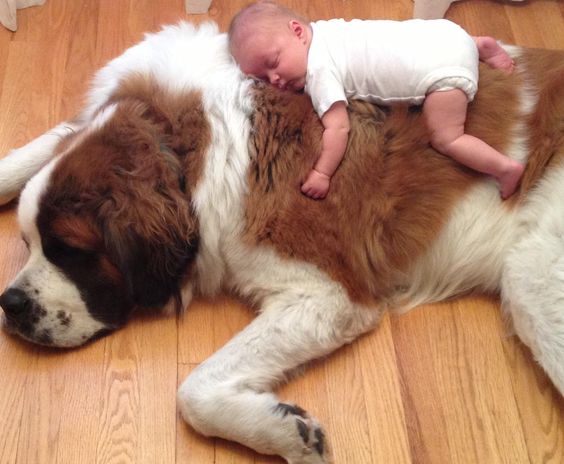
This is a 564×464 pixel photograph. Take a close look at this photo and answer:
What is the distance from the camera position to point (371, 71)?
2090mm

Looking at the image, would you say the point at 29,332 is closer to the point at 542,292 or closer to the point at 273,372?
the point at 273,372

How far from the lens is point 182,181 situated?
2.05 m

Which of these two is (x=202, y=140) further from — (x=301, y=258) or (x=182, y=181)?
(x=301, y=258)

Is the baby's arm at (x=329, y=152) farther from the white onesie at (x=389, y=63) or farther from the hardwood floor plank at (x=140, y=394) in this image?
the hardwood floor plank at (x=140, y=394)

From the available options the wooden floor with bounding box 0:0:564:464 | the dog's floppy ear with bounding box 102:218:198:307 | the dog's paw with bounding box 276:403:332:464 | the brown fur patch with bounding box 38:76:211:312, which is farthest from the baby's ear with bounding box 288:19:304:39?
the dog's paw with bounding box 276:403:332:464

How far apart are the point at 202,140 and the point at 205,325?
1.79ft

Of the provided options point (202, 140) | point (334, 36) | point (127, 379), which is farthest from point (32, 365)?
point (334, 36)

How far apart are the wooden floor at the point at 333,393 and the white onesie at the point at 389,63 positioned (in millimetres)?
667

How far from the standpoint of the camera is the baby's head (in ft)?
6.84

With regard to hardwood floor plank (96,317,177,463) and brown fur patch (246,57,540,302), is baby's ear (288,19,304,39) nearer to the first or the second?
brown fur patch (246,57,540,302)

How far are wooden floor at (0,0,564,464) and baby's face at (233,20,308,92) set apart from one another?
68 cm

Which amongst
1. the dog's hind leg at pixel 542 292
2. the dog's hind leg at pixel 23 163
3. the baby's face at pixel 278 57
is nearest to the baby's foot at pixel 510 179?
the dog's hind leg at pixel 542 292

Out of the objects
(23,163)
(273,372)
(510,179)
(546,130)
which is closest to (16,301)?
(23,163)

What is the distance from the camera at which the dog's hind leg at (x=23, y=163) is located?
7.77ft
